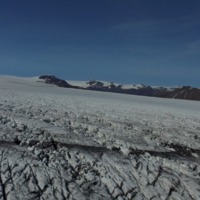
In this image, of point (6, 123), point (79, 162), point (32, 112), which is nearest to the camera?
point (79, 162)

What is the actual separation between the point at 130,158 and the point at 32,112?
686cm

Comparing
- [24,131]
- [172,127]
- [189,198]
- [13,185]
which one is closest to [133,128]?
[172,127]

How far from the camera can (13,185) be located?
7234 mm

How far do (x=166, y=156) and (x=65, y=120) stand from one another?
5133 millimetres

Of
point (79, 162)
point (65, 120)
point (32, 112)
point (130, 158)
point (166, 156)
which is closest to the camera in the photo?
point (79, 162)

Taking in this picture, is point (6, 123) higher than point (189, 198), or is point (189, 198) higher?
point (6, 123)

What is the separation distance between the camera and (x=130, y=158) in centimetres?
956

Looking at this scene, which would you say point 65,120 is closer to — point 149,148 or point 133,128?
point 133,128

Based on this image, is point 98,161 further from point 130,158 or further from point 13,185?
point 13,185

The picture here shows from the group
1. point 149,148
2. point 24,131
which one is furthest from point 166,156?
point 24,131

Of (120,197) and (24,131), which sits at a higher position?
(24,131)

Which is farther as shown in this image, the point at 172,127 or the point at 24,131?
the point at 172,127

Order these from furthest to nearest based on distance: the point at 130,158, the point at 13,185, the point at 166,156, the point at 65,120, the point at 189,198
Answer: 1. the point at 65,120
2. the point at 166,156
3. the point at 130,158
4. the point at 189,198
5. the point at 13,185

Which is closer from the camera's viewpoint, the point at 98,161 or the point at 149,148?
the point at 98,161
